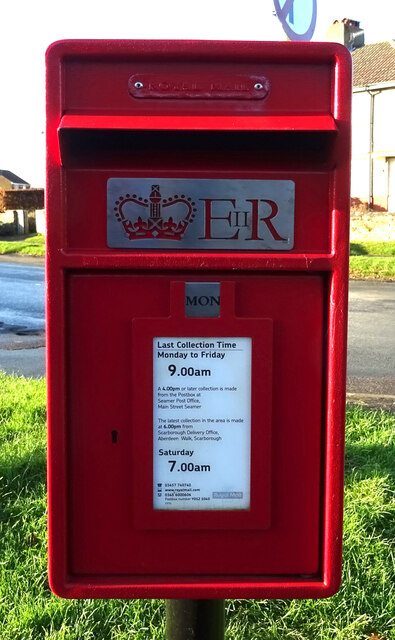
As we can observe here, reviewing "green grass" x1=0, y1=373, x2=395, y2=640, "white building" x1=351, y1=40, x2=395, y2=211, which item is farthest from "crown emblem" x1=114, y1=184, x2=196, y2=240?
"white building" x1=351, y1=40, x2=395, y2=211

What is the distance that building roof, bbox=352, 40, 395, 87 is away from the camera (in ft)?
92.2

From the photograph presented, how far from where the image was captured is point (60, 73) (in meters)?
1.65

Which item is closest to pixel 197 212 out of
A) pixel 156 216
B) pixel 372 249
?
pixel 156 216

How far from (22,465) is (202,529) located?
197cm

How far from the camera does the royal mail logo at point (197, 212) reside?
5.42 ft

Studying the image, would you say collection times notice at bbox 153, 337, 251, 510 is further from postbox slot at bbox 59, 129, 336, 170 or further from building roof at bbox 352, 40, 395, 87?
building roof at bbox 352, 40, 395, 87

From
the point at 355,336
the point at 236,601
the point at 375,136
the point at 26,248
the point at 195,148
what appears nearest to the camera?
the point at 195,148

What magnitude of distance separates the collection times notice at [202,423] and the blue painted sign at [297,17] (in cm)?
211

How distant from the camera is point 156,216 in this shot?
1.65 m

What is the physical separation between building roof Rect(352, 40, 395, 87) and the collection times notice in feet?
91.8

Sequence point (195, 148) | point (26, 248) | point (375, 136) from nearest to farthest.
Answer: point (195, 148)
point (26, 248)
point (375, 136)

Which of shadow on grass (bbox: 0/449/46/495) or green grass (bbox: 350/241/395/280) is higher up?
green grass (bbox: 350/241/395/280)

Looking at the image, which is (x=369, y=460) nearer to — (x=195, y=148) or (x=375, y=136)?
(x=195, y=148)

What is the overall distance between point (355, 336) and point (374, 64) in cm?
2444
